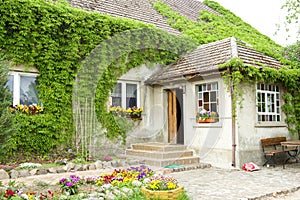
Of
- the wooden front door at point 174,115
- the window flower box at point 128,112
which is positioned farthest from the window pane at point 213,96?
the window flower box at point 128,112

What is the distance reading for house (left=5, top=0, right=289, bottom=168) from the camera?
400 inches

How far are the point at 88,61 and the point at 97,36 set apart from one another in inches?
39.4

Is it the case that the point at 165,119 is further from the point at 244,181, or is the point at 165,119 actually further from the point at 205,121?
the point at 244,181

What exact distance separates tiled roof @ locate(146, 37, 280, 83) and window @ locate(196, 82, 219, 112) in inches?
25.0

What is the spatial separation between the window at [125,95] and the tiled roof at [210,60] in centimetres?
73

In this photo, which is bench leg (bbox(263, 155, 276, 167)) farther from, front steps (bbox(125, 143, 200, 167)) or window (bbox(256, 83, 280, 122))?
front steps (bbox(125, 143, 200, 167))

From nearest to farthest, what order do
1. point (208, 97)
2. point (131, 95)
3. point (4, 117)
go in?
1. point (4, 117)
2. point (208, 97)
3. point (131, 95)

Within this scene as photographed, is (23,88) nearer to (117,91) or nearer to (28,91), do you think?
(28,91)

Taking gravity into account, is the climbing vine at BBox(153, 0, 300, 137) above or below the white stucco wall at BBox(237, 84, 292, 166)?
above

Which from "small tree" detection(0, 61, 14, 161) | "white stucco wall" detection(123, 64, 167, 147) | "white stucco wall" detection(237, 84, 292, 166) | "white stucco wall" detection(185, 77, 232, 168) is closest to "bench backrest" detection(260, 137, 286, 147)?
"white stucco wall" detection(237, 84, 292, 166)

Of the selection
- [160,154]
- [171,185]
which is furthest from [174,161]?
[171,185]

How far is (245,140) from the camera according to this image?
10.1m

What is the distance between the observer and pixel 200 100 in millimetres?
11422

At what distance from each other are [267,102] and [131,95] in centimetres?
532
